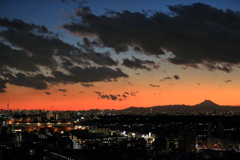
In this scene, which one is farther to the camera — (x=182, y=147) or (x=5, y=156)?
(x=182, y=147)

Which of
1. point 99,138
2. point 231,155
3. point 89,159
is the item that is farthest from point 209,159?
point 99,138

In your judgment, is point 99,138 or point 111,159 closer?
point 111,159

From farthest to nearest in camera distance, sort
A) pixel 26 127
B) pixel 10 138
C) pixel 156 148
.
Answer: pixel 26 127 → pixel 10 138 → pixel 156 148

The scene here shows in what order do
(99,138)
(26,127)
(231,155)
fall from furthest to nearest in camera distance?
(26,127), (99,138), (231,155)

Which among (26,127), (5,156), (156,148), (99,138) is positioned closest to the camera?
(5,156)

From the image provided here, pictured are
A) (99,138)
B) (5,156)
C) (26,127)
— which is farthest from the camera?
(26,127)

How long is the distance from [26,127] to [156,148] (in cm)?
2171

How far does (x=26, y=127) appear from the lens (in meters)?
38.8

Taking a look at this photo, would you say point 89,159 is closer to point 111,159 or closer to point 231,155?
point 111,159

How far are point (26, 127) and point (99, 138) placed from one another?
15.7 m

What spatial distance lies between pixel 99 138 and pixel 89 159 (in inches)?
436

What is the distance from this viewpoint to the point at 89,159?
611 inches

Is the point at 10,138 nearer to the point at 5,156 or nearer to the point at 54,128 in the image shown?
the point at 5,156

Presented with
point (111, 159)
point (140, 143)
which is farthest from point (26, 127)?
point (111, 159)
